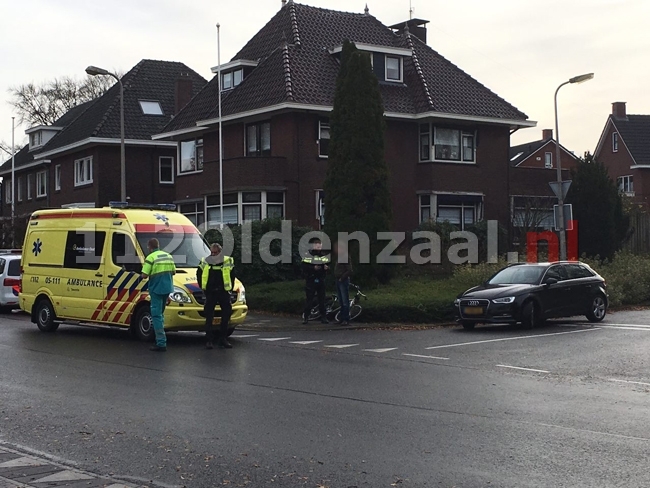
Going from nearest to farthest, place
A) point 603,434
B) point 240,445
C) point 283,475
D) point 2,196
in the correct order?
1. point 283,475
2. point 240,445
3. point 603,434
4. point 2,196

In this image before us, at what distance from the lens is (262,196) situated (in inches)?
1356

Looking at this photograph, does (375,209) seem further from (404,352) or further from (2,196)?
(2,196)

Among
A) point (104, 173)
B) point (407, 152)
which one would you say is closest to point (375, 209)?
point (407, 152)

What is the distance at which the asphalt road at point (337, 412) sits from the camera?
24.8ft

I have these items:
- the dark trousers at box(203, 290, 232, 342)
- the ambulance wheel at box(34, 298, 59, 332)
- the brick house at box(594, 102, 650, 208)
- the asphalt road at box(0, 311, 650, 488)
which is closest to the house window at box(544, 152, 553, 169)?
the brick house at box(594, 102, 650, 208)

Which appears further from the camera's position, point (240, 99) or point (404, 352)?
point (240, 99)

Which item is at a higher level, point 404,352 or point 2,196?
point 2,196

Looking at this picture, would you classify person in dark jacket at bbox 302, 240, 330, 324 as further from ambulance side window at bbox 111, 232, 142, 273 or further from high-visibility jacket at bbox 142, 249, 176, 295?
high-visibility jacket at bbox 142, 249, 176, 295

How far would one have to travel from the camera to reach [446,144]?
37.6 m

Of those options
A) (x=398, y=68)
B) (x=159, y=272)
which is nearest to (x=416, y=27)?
(x=398, y=68)

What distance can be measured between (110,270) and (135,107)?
30947mm

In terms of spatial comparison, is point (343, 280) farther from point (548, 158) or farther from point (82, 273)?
point (548, 158)

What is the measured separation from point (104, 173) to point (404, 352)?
31.6 meters

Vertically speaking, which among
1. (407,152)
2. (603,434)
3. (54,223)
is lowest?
(603,434)
